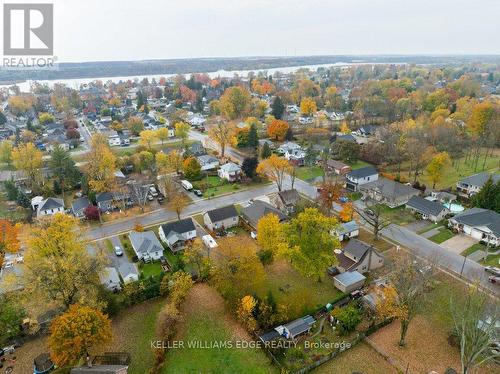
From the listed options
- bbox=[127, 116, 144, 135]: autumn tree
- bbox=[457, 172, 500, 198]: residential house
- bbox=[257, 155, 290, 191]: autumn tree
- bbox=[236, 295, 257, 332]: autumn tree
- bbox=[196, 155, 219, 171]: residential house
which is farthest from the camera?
bbox=[127, 116, 144, 135]: autumn tree

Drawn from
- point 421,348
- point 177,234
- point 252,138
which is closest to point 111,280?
point 177,234

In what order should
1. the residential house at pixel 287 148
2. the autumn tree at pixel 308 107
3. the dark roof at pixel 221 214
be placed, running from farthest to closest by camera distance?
the autumn tree at pixel 308 107
the residential house at pixel 287 148
the dark roof at pixel 221 214

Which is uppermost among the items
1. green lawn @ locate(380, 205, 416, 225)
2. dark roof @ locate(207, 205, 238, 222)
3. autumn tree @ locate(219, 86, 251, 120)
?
autumn tree @ locate(219, 86, 251, 120)

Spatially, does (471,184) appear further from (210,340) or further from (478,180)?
(210,340)

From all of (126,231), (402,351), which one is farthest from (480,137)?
(126,231)

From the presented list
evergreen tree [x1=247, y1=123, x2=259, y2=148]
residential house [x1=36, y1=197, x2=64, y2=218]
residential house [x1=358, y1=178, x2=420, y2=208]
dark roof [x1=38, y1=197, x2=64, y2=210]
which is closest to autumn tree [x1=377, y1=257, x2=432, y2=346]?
residential house [x1=358, y1=178, x2=420, y2=208]

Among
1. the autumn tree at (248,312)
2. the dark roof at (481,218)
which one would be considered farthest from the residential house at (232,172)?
the dark roof at (481,218)

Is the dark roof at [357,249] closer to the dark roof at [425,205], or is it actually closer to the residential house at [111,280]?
the dark roof at [425,205]

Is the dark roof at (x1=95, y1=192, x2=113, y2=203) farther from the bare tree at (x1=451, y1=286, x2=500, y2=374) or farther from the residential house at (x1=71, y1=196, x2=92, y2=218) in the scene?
the bare tree at (x1=451, y1=286, x2=500, y2=374)
